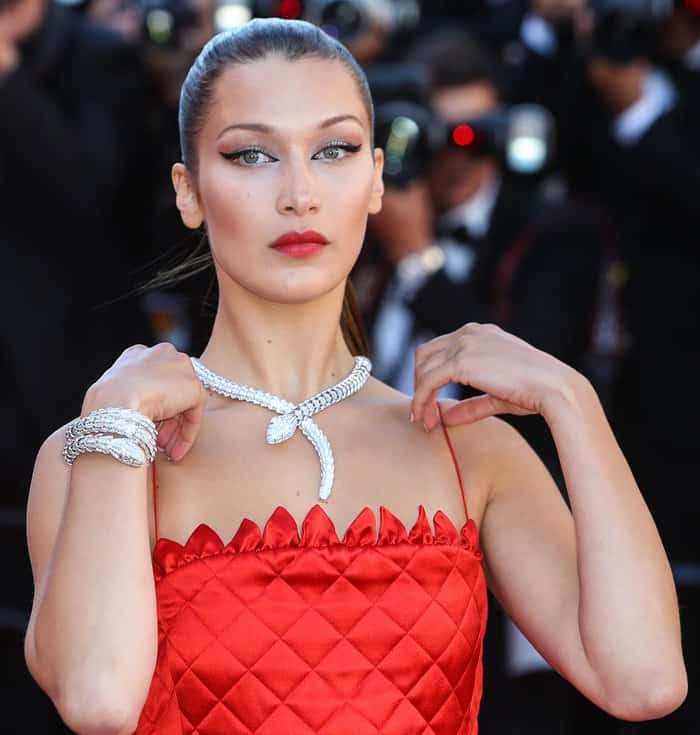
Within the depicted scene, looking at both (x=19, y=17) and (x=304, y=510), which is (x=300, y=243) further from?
(x=19, y=17)

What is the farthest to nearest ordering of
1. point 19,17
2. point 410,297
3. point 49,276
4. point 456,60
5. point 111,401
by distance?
point 456,60
point 49,276
point 19,17
point 410,297
point 111,401

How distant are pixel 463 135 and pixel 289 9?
56 centimetres

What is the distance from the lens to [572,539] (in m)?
2.21

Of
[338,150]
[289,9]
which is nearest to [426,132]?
[289,9]

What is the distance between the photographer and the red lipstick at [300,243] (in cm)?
212

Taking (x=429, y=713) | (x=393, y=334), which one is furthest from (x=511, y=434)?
(x=393, y=334)

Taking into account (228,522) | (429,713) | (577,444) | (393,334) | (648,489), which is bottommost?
(648,489)

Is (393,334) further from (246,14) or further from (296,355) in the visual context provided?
(296,355)

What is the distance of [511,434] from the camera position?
233 centimetres

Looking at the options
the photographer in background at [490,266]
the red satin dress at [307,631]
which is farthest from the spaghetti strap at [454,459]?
the photographer in background at [490,266]

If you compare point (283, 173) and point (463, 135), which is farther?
point (463, 135)

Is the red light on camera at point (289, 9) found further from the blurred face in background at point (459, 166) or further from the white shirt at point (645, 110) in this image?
the white shirt at point (645, 110)

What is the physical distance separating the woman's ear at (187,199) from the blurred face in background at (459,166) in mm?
1694

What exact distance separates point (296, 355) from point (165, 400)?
309mm
